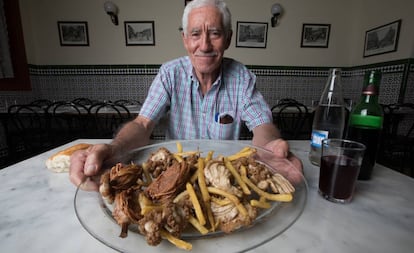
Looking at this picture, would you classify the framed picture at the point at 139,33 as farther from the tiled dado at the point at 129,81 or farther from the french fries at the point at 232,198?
the french fries at the point at 232,198

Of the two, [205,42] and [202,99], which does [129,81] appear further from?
[205,42]

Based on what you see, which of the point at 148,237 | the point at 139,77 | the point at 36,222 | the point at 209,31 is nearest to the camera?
the point at 148,237

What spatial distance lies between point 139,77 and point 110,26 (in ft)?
3.68

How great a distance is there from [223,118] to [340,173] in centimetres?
86

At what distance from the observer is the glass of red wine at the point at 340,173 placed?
53cm

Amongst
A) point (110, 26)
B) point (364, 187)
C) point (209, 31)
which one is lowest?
point (364, 187)

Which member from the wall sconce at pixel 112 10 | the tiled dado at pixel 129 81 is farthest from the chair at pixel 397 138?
the wall sconce at pixel 112 10

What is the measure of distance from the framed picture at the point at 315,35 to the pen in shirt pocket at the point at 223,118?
3.91 m

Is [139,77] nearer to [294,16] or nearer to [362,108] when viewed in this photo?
[294,16]

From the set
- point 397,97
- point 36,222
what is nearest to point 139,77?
point 36,222

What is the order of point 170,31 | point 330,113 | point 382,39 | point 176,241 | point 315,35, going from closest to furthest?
point 176,241 < point 330,113 < point 382,39 < point 170,31 < point 315,35

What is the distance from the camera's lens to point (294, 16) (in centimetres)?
428

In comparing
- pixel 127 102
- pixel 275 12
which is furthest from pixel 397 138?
pixel 127 102

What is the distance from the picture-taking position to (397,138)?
2596 mm
